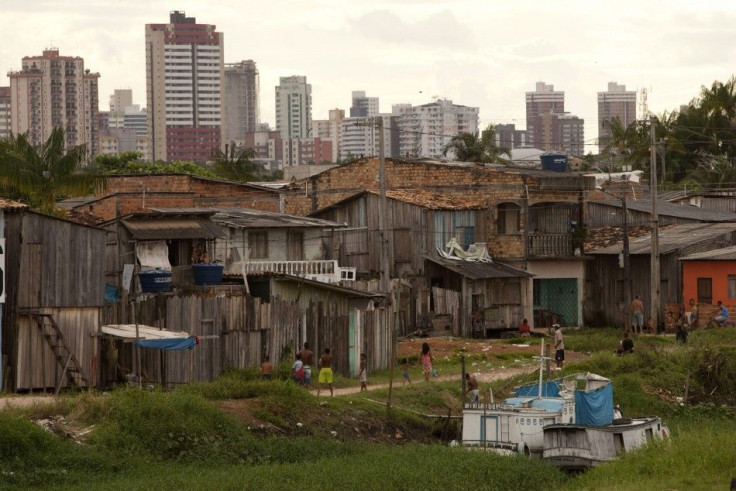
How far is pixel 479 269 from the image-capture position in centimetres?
5025

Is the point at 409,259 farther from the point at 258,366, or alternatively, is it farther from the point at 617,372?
the point at 258,366

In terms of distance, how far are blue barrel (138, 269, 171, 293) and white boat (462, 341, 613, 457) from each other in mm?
9638

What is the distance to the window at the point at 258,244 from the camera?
1754 inches

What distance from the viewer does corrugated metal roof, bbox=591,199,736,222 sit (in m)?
55.6

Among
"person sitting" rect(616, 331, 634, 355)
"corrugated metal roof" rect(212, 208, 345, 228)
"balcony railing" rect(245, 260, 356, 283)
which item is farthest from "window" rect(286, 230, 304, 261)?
"person sitting" rect(616, 331, 634, 355)

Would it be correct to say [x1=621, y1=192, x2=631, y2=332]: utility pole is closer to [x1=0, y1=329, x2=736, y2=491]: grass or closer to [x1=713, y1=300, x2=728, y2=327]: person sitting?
[x1=713, y1=300, x2=728, y2=327]: person sitting

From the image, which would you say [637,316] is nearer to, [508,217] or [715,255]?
[715,255]

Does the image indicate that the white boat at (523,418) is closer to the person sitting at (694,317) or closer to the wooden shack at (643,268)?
the person sitting at (694,317)

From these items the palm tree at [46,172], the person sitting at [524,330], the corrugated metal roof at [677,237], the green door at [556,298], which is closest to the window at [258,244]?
the palm tree at [46,172]

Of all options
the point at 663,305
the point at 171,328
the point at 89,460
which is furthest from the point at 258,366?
the point at 663,305

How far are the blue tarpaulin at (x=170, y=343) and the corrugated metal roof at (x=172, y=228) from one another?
6.42 m

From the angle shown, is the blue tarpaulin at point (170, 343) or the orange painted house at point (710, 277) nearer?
the blue tarpaulin at point (170, 343)

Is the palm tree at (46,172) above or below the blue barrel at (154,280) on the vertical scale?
above

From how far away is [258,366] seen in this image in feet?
116
